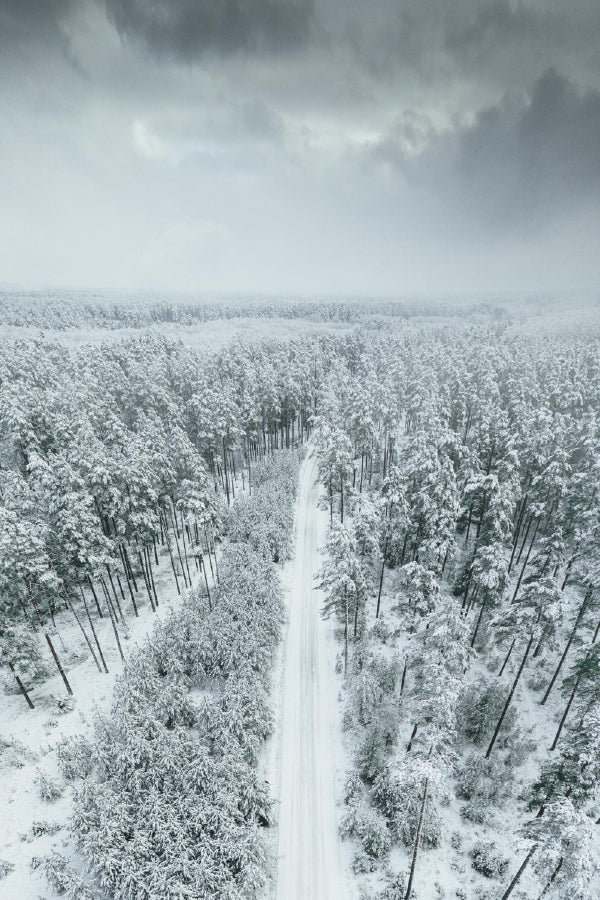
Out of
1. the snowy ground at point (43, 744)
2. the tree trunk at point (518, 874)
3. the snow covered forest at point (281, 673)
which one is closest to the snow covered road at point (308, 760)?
the snow covered forest at point (281, 673)

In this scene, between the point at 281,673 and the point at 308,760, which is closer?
the point at 308,760

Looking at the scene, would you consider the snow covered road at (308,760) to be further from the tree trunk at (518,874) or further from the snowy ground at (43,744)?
the snowy ground at (43,744)

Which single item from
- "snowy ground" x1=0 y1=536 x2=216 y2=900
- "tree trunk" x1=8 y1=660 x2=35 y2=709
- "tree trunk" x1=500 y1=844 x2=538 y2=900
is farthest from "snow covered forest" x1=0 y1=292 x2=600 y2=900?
"tree trunk" x1=8 y1=660 x2=35 y2=709

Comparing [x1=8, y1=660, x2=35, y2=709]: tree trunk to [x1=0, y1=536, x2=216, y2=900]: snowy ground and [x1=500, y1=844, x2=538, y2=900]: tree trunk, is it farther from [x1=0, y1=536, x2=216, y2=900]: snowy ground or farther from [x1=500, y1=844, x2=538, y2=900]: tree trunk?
[x1=500, y1=844, x2=538, y2=900]: tree trunk

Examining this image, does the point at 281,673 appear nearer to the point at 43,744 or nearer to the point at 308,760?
the point at 308,760

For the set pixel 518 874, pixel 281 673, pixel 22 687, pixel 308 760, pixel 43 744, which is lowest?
pixel 281 673

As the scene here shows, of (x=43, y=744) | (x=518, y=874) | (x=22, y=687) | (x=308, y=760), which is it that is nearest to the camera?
(x=518, y=874)

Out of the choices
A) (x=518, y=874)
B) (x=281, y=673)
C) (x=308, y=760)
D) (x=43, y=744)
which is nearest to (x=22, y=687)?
(x=43, y=744)
